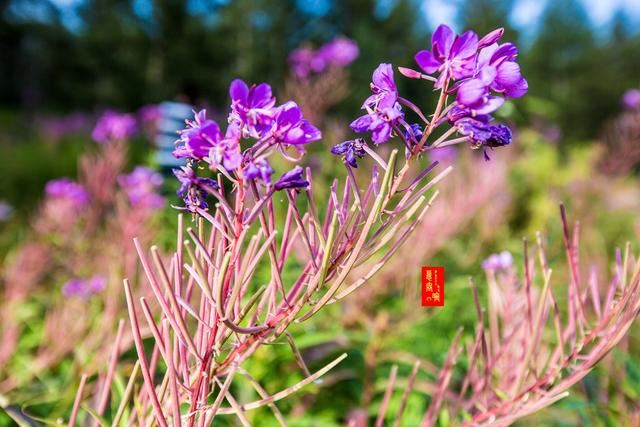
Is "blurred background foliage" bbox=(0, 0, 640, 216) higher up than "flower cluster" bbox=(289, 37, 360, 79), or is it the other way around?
"blurred background foliage" bbox=(0, 0, 640, 216)

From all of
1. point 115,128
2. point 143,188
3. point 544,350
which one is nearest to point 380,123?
point 544,350

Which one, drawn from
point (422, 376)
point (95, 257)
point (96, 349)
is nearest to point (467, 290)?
point (422, 376)

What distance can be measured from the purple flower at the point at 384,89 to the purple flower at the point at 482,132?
3.1 inches

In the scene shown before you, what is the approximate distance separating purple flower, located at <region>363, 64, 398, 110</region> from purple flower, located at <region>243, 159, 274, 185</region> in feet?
0.51

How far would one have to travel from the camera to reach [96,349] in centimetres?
164

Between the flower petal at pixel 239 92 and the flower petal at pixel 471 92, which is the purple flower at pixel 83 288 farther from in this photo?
the flower petal at pixel 471 92

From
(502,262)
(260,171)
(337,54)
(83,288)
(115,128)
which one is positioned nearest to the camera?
(260,171)

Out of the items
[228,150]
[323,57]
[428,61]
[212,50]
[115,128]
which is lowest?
[228,150]

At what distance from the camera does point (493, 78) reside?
1.63 feet

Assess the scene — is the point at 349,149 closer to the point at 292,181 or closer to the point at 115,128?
the point at 292,181

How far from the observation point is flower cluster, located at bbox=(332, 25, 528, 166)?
50 cm

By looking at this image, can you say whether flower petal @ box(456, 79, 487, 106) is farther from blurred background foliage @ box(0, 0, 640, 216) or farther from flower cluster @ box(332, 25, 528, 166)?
blurred background foliage @ box(0, 0, 640, 216)

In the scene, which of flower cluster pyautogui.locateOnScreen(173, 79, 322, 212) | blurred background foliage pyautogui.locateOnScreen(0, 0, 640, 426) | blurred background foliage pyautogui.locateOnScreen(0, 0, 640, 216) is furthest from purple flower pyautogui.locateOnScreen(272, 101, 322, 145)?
blurred background foliage pyautogui.locateOnScreen(0, 0, 640, 216)

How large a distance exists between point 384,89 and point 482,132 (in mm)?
125
